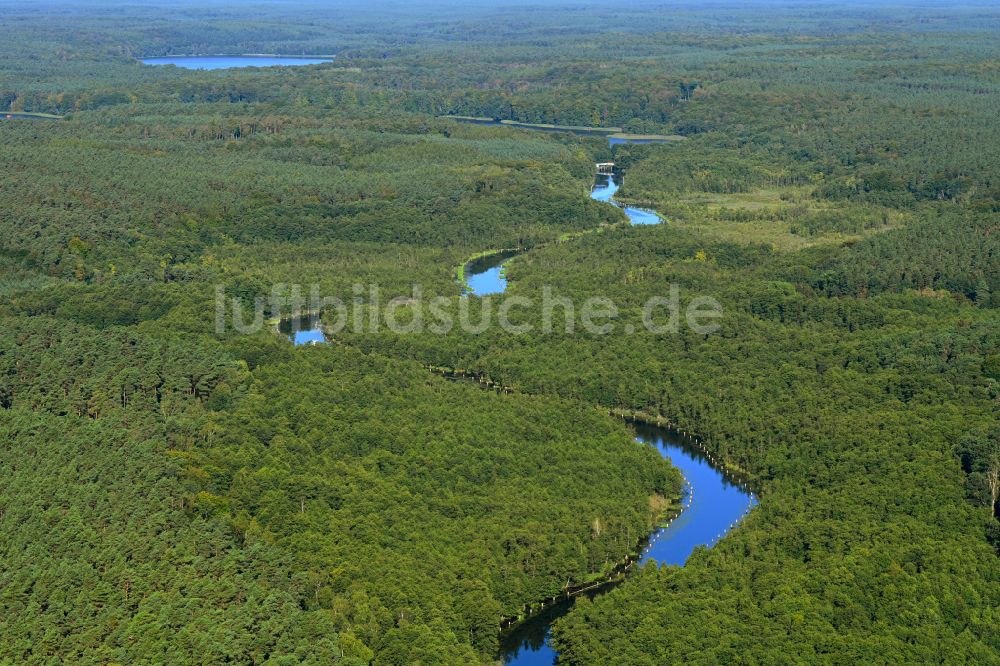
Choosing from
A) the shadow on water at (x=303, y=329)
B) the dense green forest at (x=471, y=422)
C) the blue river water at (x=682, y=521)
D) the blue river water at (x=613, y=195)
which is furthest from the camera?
the blue river water at (x=613, y=195)

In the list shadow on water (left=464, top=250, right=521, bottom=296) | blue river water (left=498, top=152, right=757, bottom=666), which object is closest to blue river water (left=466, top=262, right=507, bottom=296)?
shadow on water (left=464, top=250, right=521, bottom=296)

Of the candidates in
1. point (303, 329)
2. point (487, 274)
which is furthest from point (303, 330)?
point (487, 274)

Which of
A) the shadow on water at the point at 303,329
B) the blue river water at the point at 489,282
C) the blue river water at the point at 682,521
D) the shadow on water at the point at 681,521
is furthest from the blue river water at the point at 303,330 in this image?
the blue river water at the point at 682,521

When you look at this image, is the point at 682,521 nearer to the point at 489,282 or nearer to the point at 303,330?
the point at 303,330

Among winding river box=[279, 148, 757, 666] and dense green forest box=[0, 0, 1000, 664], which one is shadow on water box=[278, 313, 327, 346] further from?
winding river box=[279, 148, 757, 666]

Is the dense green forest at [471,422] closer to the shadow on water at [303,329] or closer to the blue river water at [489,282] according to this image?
the blue river water at [489,282]

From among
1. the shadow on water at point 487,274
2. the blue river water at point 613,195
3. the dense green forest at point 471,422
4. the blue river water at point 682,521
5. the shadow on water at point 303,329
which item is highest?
the dense green forest at point 471,422
